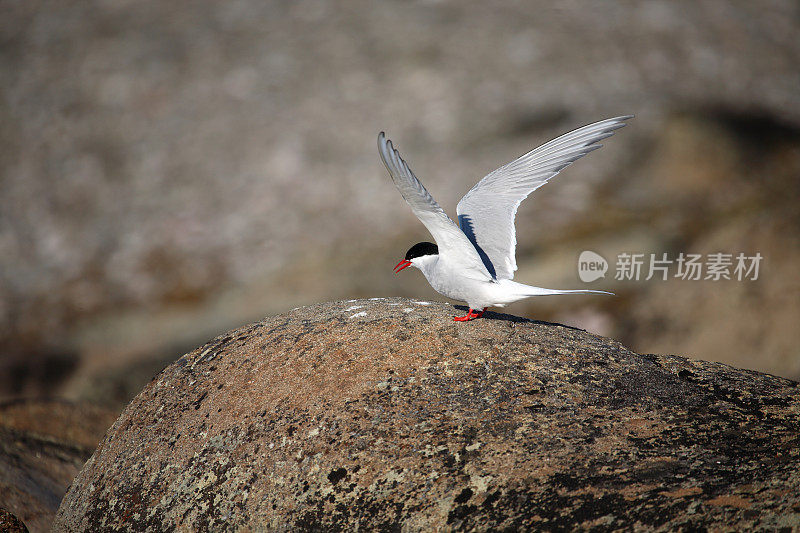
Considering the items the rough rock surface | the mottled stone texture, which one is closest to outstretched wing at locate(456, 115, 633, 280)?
the mottled stone texture

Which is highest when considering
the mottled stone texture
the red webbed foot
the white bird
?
the white bird

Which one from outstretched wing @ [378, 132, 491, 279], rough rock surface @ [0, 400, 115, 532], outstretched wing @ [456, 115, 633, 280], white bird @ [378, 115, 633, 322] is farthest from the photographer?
rough rock surface @ [0, 400, 115, 532]

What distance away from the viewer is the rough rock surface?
491cm

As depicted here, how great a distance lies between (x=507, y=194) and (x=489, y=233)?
0.31m

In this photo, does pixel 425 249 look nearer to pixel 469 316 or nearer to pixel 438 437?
pixel 469 316

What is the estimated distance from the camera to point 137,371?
897 centimetres

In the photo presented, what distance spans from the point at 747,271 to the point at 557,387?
6.86 metres

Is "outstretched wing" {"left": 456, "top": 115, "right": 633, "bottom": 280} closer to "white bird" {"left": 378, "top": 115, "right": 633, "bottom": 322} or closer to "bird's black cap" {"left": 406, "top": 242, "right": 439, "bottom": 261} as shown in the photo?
"white bird" {"left": 378, "top": 115, "right": 633, "bottom": 322}

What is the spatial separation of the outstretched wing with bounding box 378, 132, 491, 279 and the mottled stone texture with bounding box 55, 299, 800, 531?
1.38 feet

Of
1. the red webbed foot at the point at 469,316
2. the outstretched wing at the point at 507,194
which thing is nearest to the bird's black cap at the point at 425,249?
the outstretched wing at the point at 507,194

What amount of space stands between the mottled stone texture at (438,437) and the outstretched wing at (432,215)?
1.38 ft

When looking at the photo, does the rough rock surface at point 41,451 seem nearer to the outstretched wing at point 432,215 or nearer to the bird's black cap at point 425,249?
the bird's black cap at point 425,249

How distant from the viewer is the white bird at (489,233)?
13.4ft

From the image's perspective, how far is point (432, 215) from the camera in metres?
3.79
